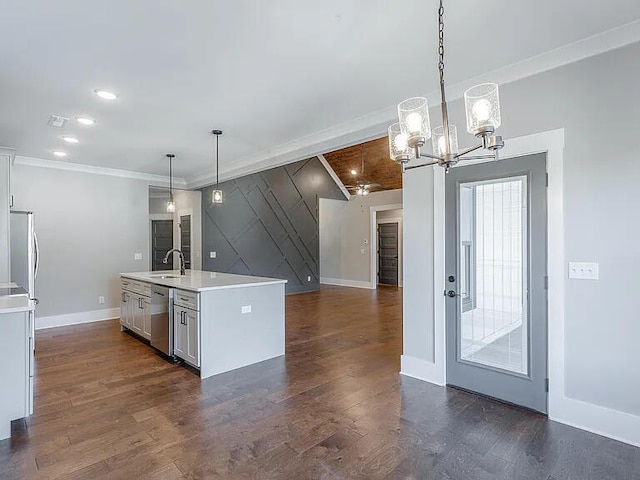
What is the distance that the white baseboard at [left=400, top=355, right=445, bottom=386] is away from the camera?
3.35 meters

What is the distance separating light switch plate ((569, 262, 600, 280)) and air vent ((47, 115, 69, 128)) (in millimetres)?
4807

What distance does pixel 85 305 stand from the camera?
607 centimetres

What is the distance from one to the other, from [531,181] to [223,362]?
321 centimetres

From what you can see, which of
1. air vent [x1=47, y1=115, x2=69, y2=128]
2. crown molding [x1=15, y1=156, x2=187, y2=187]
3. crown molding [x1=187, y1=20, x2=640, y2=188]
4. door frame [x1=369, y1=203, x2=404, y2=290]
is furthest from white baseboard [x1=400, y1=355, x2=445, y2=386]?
door frame [x1=369, y1=203, x2=404, y2=290]

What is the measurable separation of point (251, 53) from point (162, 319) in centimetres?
302

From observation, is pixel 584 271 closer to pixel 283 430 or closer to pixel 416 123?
pixel 416 123

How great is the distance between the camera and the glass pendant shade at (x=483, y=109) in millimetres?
1701

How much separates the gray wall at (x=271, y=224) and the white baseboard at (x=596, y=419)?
656cm

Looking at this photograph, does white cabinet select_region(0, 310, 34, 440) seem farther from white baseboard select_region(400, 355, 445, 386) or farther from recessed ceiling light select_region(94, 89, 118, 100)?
white baseboard select_region(400, 355, 445, 386)

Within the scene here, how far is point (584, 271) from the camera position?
8.39 ft

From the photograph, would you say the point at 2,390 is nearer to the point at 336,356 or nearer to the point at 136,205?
the point at 336,356

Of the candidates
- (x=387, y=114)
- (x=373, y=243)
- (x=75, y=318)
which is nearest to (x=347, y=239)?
(x=373, y=243)

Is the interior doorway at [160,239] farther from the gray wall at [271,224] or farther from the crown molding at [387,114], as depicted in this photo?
the crown molding at [387,114]

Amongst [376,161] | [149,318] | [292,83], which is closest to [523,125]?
[292,83]
